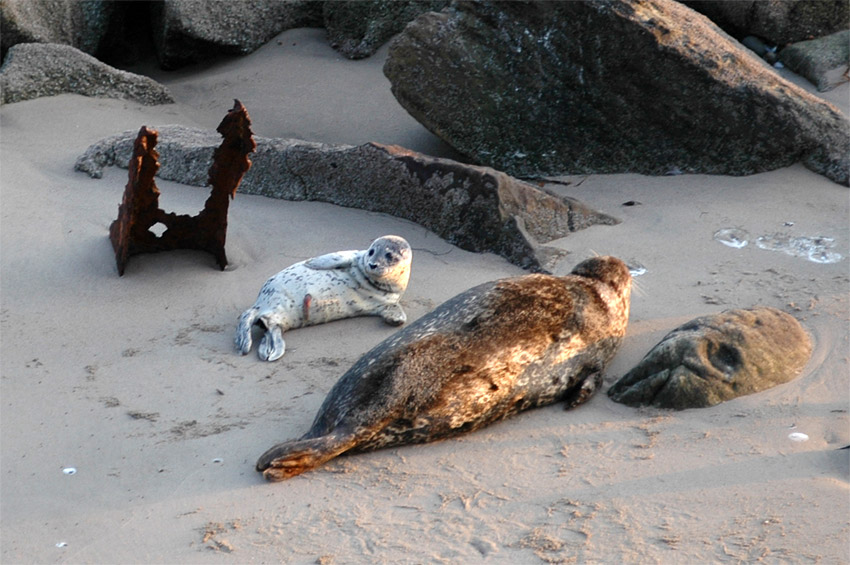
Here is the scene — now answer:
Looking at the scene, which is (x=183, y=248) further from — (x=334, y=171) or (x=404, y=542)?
(x=404, y=542)

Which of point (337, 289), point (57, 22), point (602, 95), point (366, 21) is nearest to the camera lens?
point (337, 289)

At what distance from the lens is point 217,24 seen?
990 centimetres

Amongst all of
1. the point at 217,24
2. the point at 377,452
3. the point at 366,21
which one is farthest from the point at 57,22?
the point at 377,452

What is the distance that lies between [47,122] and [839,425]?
6715mm

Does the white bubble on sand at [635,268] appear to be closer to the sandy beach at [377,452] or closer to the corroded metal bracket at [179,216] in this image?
the sandy beach at [377,452]

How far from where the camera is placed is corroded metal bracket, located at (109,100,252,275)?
19.1ft

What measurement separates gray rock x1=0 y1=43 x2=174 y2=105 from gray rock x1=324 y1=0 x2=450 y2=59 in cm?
215

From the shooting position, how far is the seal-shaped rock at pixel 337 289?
5.43 meters

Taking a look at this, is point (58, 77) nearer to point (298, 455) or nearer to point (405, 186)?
point (405, 186)

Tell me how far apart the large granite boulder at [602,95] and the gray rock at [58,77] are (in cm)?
272

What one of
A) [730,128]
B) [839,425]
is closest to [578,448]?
[839,425]

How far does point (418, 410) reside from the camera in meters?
4.24

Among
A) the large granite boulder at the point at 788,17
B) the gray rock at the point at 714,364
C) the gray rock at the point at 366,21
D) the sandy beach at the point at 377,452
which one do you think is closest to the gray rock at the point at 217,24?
the gray rock at the point at 366,21

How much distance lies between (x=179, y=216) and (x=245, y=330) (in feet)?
3.94
